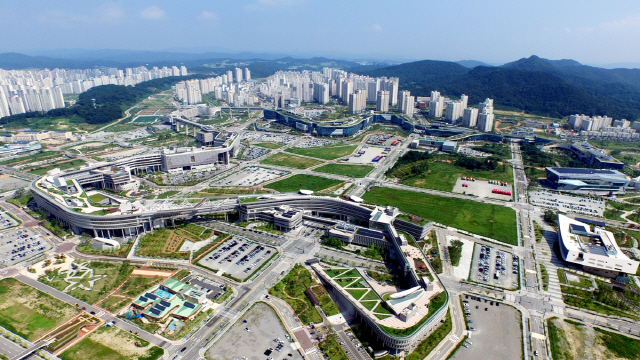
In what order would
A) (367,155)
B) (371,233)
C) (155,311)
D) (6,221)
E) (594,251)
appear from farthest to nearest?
1. (367,155)
2. (6,221)
3. (371,233)
4. (594,251)
5. (155,311)

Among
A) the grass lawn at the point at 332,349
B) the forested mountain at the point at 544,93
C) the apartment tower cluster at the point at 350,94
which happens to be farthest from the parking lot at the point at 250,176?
the forested mountain at the point at 544,93

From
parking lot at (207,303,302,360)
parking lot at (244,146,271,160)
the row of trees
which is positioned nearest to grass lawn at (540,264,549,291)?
parking lot at (207,303,302,360)

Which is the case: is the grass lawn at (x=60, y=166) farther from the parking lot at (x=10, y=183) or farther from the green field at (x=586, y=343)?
the green field at (x=586, y=343)

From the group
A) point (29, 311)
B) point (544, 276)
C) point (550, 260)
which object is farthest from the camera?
point (550, 260)

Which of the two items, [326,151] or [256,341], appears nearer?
[256,341]

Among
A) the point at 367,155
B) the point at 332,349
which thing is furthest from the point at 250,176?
the point at 332,349

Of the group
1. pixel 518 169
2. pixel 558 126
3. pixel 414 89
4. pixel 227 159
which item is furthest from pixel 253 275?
pixel 414 89

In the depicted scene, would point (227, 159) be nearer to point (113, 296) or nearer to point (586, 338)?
point (113, 296)

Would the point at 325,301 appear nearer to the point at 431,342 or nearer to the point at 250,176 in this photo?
the point at 431,342
